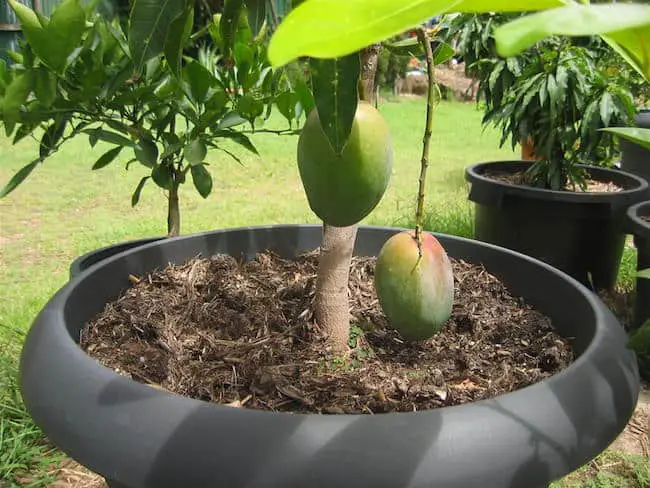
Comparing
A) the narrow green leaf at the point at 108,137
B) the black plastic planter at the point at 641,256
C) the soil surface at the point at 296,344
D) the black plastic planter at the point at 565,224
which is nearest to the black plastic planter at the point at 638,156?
the black plastic planter at the point at 565,224

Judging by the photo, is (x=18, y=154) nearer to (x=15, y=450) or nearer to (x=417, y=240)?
(x=15, y=450)

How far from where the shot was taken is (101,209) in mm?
2715

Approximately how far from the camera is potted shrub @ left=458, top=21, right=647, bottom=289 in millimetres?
1777

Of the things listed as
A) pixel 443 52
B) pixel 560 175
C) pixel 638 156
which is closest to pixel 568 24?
pixel 443 52

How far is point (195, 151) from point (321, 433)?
0.59m

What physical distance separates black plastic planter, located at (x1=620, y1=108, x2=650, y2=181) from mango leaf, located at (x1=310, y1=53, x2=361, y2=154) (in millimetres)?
2929

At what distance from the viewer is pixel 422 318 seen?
0.63 meters

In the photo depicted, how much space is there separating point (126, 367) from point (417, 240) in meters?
0.36

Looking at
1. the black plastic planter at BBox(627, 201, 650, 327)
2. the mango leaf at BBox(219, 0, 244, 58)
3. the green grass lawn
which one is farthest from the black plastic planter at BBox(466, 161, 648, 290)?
the mango leaf at BBox(219, 0, 244, 58)

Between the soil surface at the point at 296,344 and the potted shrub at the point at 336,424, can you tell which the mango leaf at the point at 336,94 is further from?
the soil surface at the point at 296,344

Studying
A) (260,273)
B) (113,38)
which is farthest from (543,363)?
(113,38)

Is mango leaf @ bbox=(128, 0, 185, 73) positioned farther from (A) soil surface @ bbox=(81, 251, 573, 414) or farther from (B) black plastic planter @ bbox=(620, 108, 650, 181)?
(B) black plastic planter @ bbox=(620, 108, 650, 181)

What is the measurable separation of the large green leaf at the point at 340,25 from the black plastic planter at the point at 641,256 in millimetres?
1323

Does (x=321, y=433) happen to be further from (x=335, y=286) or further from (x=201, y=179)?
(x=201, y=179)
